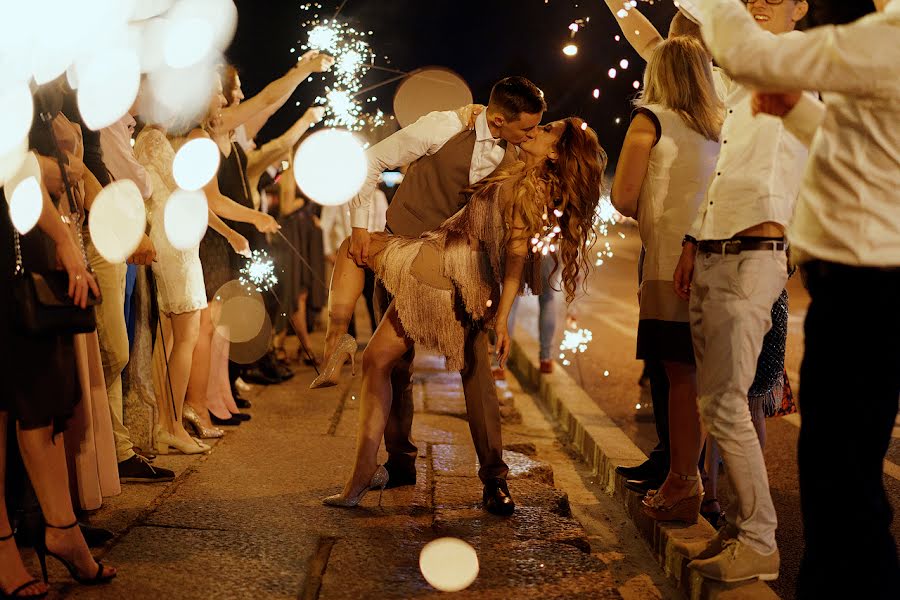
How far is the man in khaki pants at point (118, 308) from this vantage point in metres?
4.55

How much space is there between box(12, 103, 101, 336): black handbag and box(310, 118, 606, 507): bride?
4.73ft

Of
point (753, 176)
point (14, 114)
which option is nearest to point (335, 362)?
point (14, 114)

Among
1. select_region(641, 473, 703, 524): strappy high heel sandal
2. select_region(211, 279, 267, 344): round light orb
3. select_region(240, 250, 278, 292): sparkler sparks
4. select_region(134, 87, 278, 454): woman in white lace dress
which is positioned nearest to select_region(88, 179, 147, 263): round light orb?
select_region(134, 87, 278, 454): woman in white lace dress

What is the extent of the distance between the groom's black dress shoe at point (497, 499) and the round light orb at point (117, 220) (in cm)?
206

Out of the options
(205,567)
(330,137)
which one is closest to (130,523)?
(205,567)

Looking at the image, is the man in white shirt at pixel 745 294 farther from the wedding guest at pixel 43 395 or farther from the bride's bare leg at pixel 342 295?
the wedding guest at pixel 43 395

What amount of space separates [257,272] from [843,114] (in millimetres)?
4955

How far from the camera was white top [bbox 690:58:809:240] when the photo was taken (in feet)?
11.7

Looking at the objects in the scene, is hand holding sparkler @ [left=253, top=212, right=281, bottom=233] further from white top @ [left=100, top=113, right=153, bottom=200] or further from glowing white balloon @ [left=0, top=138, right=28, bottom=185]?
glowing white balloon @ [left=0, top=138, right=28, bottom=185]

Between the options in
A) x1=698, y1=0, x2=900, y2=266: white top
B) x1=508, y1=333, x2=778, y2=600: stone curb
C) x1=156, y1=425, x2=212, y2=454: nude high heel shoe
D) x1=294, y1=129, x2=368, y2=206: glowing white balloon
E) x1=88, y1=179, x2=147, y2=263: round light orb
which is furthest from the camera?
x1=294, y1=129, x2=368, y2=206: glowing white balloon

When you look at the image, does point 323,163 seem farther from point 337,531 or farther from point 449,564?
point 449,564

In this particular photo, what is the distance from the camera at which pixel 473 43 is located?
970 cm

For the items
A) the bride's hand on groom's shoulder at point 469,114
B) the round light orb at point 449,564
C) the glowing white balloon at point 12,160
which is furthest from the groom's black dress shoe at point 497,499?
the glowing white balloon at point 12,160

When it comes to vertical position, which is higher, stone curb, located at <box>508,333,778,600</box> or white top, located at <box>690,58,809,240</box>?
white top, located at <box>690,58,809,240</box>
